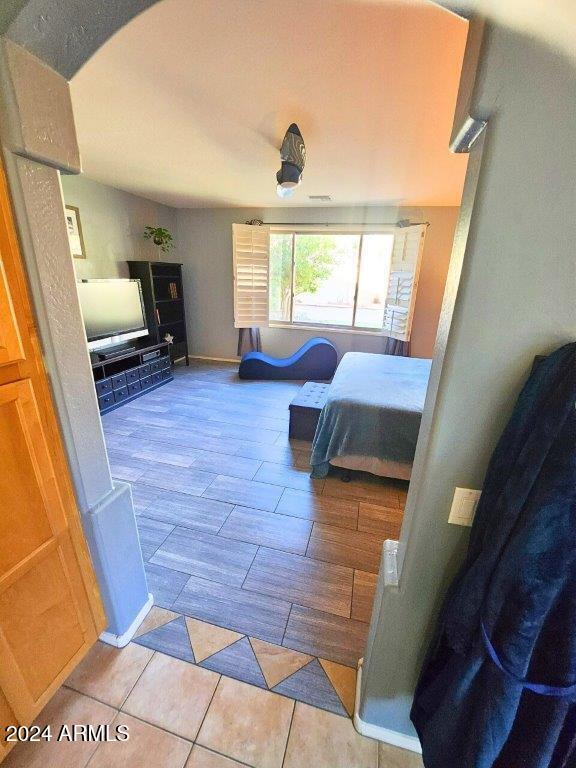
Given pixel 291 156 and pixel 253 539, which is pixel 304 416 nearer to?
pixel 253 539

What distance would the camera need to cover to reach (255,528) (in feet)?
6.49

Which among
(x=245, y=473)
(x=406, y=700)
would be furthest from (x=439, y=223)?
(x=406, y=700)

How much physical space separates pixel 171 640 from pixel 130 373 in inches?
121

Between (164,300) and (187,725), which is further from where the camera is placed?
(164,300)

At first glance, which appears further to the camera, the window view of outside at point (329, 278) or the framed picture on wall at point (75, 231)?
the window view of outside at point (329, 278)

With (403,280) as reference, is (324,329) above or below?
below

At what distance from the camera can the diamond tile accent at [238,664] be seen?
1.27 metres

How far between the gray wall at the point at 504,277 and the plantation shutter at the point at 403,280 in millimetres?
3622

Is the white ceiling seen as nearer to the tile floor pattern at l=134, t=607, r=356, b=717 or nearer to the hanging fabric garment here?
the hanging fabric garment

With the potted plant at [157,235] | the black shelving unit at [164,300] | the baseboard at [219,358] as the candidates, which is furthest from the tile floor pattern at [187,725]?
the potted plant at [157,235]

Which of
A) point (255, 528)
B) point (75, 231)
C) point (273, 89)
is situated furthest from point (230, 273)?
→ point (255, 528)

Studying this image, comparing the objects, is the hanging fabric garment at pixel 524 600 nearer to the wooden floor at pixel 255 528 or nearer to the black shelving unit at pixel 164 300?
the wooden floor at pixel 255 528

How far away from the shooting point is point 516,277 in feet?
2.07

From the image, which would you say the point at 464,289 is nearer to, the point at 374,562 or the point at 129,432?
the point at 374,562
